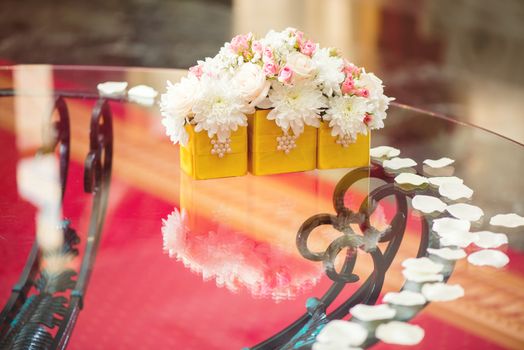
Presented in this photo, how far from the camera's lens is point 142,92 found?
2.46m

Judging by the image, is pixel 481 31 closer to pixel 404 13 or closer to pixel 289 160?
pixel 404 13

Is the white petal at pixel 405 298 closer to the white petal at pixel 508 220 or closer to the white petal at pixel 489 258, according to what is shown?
the white petal at pixel 489 258

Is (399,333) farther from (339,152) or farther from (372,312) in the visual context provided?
(339,152)

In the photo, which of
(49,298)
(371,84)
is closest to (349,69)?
(371,84)

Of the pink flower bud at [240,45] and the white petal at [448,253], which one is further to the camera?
the pink flower bud at [240,45]

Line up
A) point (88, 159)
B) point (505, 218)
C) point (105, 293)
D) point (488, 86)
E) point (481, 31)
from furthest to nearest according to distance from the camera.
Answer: point (481, 31) < point (488, 86) < point (88, 159) < point (505, 218) < point (105, 293)

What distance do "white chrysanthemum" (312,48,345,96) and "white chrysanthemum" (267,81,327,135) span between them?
0.07ft

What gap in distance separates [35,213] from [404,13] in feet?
18.9

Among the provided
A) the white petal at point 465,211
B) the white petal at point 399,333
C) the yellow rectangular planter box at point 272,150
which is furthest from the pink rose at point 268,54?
the white petal at point 399,333

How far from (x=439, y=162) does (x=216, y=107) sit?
1.94 ft

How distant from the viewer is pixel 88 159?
198 centimetres

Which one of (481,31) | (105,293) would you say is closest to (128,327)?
(105,293)

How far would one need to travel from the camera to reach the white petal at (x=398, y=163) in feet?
6.31

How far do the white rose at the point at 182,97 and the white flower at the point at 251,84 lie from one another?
9 cm
